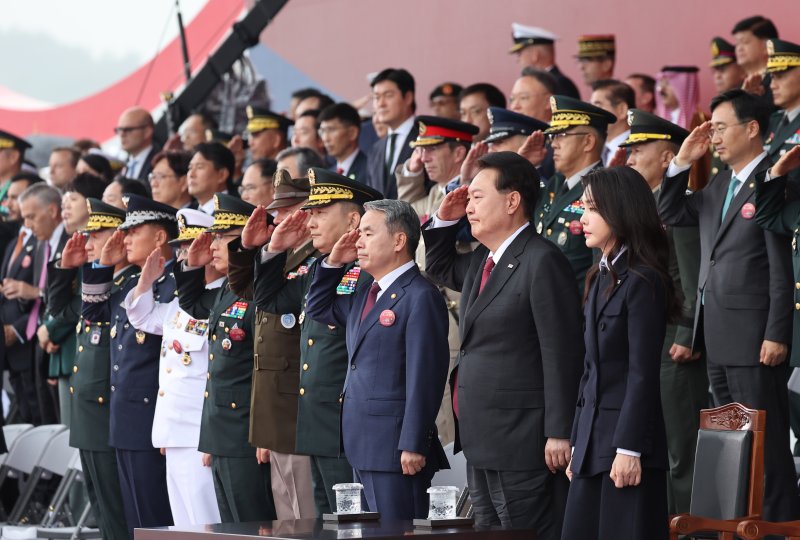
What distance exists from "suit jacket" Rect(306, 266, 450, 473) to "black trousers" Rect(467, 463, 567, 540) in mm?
348

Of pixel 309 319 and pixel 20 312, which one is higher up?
pixel 20 312

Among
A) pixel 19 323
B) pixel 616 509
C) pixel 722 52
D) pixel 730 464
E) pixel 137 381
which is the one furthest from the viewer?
pixel 19 323

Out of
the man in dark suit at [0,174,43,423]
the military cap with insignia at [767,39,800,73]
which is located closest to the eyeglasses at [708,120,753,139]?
the military cap with insignia at [767,39,800,73]

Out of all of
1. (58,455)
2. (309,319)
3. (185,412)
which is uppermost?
(309,319)

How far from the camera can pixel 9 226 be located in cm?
932

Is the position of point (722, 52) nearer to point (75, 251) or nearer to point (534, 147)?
point (534, 147)

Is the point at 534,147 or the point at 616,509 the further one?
the point at 534,147

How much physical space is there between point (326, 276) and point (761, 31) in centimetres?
348

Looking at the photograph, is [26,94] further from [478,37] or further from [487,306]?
[487,306]

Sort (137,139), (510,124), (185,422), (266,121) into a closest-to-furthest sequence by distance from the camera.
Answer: (185,422), (510,124), (266,121), (137,139)

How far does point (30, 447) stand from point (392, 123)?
109 inches

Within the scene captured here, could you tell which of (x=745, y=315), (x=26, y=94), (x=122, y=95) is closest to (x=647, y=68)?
(x=745, y=315)

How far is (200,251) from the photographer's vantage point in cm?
618

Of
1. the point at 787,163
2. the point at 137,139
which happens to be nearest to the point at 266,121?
the point at 137,139
